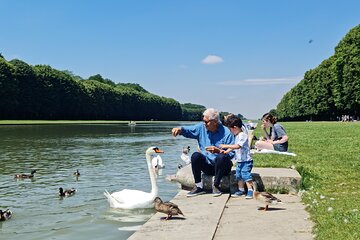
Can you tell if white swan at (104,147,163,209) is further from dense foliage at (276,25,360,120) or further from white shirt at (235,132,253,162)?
dense foliage at (276,25,360,120)

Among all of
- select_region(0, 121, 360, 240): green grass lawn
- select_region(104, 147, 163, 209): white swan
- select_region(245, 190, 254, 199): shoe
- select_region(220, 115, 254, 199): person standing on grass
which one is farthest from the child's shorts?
select_region(104, 147, 163, 209): white swan

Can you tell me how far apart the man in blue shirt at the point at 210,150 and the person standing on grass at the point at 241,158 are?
0.26m

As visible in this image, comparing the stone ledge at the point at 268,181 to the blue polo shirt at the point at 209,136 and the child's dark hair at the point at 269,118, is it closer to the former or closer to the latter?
the blue polo shirt at the point at 209,136

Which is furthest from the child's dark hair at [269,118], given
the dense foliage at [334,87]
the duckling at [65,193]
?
the dense foliage at [334,87]

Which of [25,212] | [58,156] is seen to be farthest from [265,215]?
[58,156]

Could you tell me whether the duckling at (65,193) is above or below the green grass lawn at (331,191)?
below

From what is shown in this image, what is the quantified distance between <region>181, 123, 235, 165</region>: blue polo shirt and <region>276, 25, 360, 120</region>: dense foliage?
6177cm

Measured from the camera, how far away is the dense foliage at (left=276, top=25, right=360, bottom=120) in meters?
69.3

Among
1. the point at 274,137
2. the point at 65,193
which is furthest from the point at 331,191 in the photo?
the point at 65,193

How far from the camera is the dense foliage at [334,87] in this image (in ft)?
227

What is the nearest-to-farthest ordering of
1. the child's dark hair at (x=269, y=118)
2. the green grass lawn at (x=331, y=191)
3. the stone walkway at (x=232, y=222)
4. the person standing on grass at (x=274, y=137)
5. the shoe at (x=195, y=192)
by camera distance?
the green grass lawn at (x=331, y=191) < the stone walkway at (x=232, y=222) < the shoe at (x=195, y=192) < the child's dark hair at (x=269, y=118) < the person standing on grass at (x=274, y=137)

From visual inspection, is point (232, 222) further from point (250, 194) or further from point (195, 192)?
point (195, 192)

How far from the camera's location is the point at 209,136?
1026cm

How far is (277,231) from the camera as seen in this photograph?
6562mm
